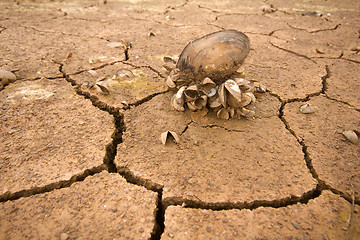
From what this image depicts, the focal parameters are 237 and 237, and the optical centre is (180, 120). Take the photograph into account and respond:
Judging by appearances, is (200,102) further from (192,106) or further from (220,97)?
(220,97)

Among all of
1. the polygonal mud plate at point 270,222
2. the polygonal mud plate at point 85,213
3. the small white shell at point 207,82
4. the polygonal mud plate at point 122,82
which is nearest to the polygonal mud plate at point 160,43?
the polygonal mud plate at point 122,82

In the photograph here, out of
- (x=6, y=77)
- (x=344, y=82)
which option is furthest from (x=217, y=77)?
(x=6, y=77)

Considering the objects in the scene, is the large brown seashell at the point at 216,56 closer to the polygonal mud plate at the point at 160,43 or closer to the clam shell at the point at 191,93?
the clam shell at the point at 191,93

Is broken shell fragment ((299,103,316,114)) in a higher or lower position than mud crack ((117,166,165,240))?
higher

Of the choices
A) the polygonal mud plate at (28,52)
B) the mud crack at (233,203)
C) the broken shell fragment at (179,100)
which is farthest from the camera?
the polygonal mud plate at (28,52)

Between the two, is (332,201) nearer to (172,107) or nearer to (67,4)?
(172,107)

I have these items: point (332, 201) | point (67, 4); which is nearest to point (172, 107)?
point (332, 201)

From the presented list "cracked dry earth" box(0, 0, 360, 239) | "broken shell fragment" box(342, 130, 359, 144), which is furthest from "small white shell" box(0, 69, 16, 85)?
"broken shell fragment" box(342, 130, 359, 144)

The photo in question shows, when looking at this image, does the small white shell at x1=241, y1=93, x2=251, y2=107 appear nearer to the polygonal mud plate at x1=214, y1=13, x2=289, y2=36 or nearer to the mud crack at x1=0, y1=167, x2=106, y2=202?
the mud crack at x1=0, y1=167, x2=106, y2=202
